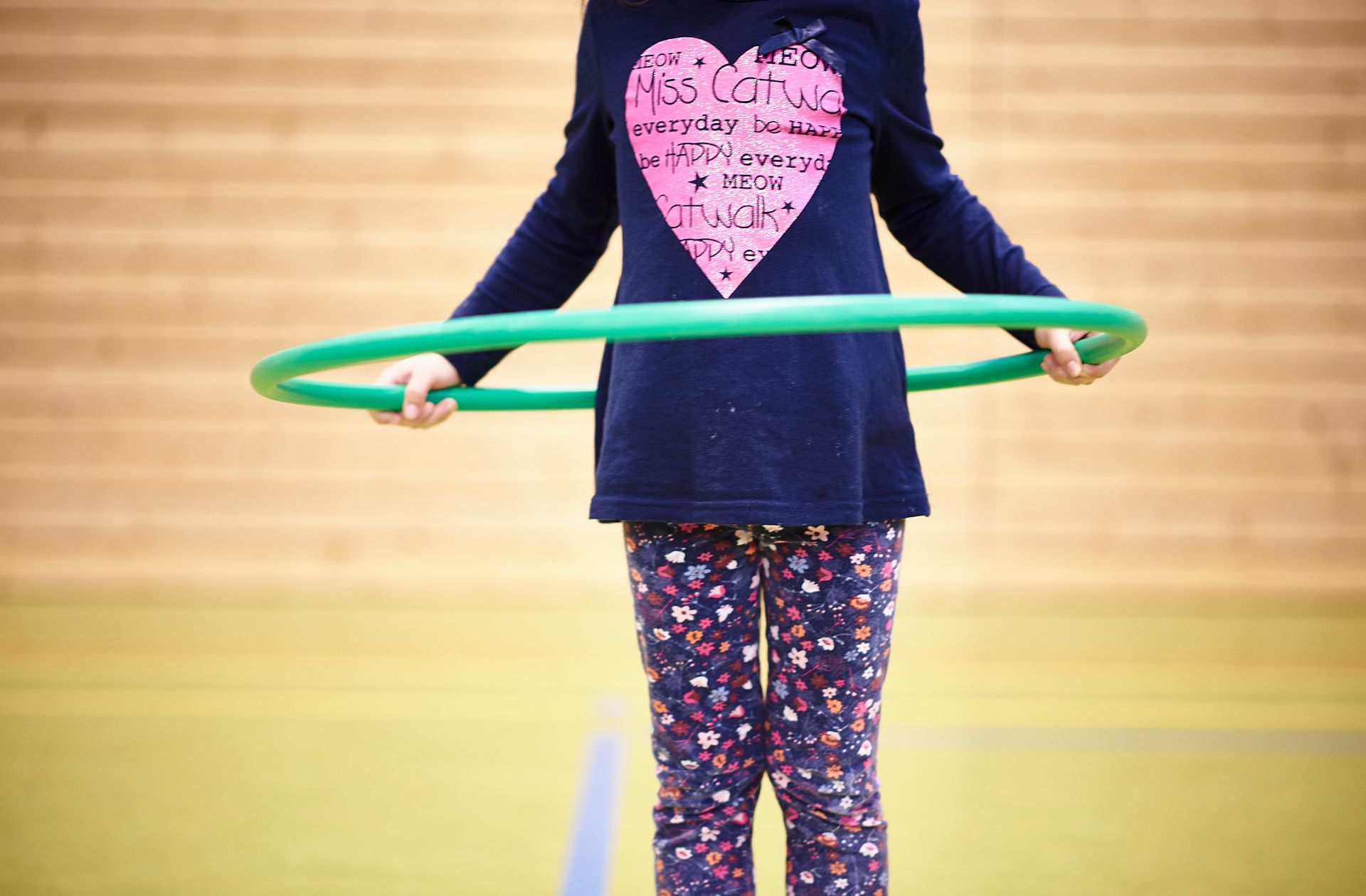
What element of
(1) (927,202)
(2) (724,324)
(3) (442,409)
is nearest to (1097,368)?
(1) (927,202)

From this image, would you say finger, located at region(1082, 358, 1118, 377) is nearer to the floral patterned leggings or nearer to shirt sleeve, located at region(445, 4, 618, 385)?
the floral patterned leggings

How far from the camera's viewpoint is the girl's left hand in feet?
3.50

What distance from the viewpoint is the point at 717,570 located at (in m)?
1.00

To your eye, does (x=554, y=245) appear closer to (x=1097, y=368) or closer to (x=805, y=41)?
(x=805, y=41)

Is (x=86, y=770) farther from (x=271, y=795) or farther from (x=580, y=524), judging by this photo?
(x=580, y=524)

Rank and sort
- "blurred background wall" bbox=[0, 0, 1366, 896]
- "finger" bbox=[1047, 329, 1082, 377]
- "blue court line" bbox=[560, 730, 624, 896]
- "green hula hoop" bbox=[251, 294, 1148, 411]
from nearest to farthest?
"green hula hoop" bbox=[251, 294, 1148, 411]
"finger" bbox=[1047, 329, 1082, 377]
"blue court line" bbox=[560, 730, 624, 896]
"blurred background wall" bbox=[0, 0, 1366, 896]

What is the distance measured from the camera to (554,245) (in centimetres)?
116

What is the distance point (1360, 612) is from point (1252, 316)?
94cm

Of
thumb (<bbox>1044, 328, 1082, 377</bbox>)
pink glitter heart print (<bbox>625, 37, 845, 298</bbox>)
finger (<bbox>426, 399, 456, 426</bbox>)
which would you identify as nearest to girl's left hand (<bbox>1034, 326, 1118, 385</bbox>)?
thumb (<bbox>1044, 328, 1082, 377</bbox>)

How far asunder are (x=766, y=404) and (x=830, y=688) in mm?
275

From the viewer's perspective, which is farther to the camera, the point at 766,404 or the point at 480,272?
the point at 480,272

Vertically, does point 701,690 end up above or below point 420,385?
below

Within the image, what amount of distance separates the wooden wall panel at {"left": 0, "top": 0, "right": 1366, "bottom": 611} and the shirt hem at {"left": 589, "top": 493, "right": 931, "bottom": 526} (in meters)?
2.36

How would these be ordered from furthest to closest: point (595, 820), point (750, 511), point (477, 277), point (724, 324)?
point (477, 277)
point (595, 820)
point (750, 511)
point (724, 324)
